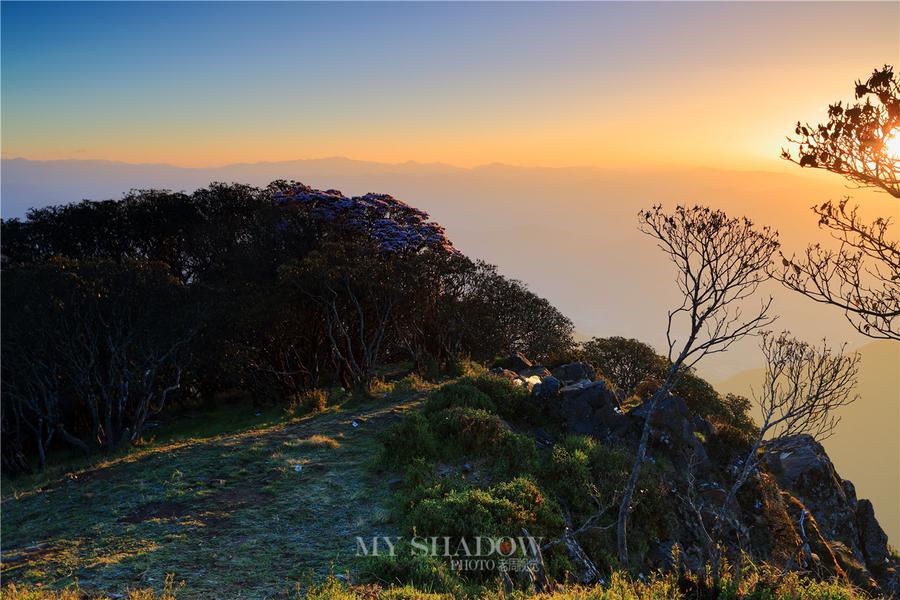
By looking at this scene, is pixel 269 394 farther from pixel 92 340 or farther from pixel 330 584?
pixel 330 584

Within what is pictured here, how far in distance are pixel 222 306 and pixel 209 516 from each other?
14822 millimetres

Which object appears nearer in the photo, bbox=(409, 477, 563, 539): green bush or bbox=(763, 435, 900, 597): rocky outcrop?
bbox=(409, 477, 563, 539): green bush

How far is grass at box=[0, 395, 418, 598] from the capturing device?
916cm

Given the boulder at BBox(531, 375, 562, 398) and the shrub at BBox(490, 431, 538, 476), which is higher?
the boulder at BBox(531, 375, 562, 398)

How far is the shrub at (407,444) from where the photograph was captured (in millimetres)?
13844

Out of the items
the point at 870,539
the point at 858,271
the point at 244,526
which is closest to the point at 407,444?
the point at 244,526

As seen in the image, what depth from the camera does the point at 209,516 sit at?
1137 centimetres

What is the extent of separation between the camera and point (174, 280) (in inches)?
932

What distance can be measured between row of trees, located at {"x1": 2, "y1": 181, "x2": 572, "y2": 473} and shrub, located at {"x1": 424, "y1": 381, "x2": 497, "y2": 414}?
5.43 meters

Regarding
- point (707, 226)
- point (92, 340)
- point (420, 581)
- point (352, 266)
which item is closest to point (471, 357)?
point (352, 266)

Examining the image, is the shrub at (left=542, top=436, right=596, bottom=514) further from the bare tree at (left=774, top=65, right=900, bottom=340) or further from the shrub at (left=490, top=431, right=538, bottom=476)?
the bare tree at (left=774, top=65, right=900, bottom=340)

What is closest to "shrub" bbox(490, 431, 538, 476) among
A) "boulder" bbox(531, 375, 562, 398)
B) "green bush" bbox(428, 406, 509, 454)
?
"green bush" bbox(428, 406, 509, 454)

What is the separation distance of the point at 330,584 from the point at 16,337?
1952 centimetres

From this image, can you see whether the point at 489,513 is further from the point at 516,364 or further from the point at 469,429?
the point at 516,364
